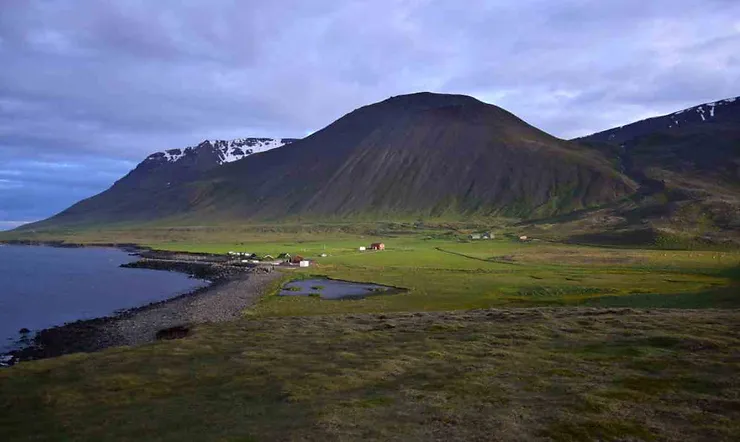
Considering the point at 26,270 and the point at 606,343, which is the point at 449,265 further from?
the point at 26,270

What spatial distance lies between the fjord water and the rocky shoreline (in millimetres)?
3572

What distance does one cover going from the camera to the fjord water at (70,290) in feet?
217

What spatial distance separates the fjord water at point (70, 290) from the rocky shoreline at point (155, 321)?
357 centimetres

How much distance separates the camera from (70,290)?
293ft

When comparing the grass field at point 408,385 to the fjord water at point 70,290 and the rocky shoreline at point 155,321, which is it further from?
the fjord water at point 70,290

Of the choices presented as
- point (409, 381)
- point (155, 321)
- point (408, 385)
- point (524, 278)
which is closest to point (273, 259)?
point (524, 278)

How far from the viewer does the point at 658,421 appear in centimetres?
1894

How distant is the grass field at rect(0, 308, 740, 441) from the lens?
744 inches

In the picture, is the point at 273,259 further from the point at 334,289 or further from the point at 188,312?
the point at 188,312

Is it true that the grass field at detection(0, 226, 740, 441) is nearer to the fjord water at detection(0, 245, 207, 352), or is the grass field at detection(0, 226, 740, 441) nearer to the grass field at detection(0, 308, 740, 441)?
the grass field at detection(0, 308, 740, 441)

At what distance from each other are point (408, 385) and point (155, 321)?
136ft

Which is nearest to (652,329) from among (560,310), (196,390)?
(560,310)

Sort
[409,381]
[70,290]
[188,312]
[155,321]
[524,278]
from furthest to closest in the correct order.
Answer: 1. [70,290]
2. [524,278]
3. [188,312]
4. [155,321]
5. [409,381]

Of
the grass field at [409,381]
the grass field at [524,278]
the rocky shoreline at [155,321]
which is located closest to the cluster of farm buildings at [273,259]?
the grass field at [524,278]
